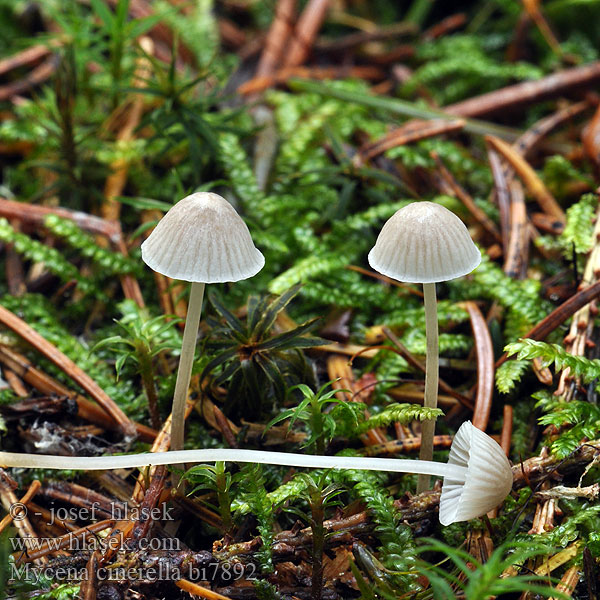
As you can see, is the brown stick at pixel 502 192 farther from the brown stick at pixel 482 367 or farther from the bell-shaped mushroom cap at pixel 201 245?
the bell-shaped mushroom cap at pixel 201 245

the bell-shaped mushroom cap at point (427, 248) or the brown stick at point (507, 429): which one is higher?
the bell-shaped mushroom cap at point (427, 248)

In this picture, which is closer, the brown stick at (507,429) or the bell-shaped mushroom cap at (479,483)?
the bell-shaped mushroom cap at (479,483)

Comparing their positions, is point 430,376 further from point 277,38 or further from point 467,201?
point 277,38

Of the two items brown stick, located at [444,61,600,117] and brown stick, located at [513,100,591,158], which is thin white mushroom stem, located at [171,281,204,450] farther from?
brown stick, located at [444,61,600,117]

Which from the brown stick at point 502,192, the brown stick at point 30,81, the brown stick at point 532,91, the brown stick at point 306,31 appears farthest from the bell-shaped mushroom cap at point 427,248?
the brown stick at point 30,81

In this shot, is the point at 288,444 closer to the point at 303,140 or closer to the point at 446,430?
the point at 446,430

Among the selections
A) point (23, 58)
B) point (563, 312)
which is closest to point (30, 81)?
point (23, 58)

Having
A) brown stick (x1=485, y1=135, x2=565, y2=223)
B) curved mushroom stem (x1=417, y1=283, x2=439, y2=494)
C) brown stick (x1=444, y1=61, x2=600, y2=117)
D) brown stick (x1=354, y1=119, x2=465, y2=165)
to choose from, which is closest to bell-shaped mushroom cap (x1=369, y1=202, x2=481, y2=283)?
curved mushroom stem (x1=417, y1=283, x2=439, y2=494)
